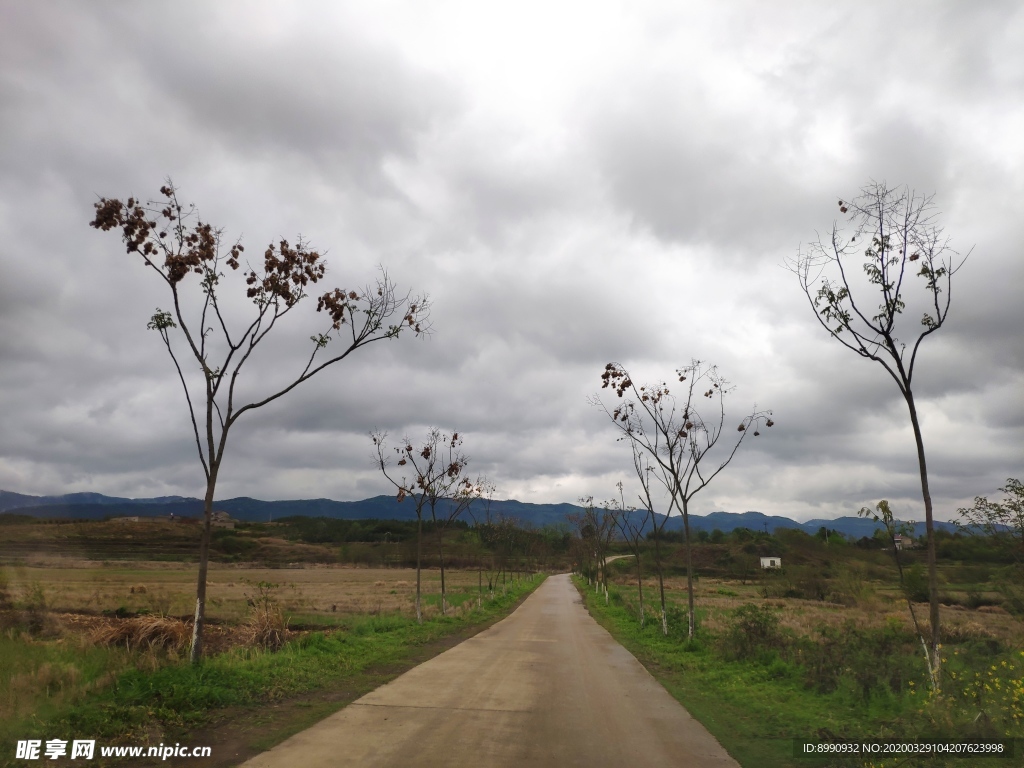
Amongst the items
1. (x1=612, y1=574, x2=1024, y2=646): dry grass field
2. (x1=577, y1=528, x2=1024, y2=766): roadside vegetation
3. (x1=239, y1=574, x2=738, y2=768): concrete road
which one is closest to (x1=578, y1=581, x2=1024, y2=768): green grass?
(x1=577, y1=528, x2=1024, y2=766): roadside vegetation

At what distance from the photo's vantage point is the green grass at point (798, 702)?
8.23 meters

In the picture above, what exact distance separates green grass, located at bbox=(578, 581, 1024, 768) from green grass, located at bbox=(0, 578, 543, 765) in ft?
23.4

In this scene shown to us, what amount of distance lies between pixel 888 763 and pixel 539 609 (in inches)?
1160

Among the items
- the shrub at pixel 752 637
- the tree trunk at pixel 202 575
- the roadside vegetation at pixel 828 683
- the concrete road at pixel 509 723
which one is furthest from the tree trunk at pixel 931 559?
the tree trunk at pixel 202 575

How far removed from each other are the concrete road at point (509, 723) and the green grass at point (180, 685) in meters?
1.63

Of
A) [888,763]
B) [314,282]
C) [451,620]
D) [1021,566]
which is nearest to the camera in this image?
[888,763]

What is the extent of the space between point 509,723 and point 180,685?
5.07m

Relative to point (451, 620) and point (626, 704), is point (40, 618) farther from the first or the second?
point (626, 704)

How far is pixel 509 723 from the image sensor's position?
30.6 ft

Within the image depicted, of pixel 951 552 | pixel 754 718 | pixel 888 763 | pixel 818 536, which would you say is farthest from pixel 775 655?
pixel 818 536

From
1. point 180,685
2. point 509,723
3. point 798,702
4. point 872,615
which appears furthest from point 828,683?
point 872,615

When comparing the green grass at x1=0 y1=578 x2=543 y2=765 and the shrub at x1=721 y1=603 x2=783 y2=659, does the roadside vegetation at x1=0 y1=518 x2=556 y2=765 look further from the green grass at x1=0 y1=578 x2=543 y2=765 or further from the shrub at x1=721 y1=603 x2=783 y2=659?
the shrub at x1=721 y1=603 x2=783 y2=659

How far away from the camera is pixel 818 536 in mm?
107125

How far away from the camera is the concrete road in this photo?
25.0ft
